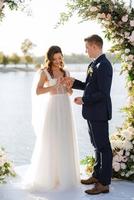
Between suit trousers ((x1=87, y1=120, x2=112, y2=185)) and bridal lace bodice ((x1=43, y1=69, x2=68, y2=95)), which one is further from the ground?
bridal lace bodice ((x1=43, y1=69, x2=68, y2=95))

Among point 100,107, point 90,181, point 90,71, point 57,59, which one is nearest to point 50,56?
point 57,59

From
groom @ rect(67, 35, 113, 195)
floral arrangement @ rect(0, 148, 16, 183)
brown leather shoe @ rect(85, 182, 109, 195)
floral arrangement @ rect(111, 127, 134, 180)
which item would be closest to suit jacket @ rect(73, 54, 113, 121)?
groom @ rect(67, 35, 113, 195)

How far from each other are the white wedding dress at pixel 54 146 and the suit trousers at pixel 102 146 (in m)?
0.33

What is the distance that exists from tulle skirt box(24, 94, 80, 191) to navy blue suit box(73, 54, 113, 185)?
0.32 meters

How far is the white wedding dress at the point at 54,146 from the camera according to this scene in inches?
242

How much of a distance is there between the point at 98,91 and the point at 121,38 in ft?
3.76

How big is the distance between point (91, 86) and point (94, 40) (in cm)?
49

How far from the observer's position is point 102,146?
5.94 meters

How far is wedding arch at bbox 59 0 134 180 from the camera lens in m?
6.56

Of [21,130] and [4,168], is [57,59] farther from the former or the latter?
[21,130]

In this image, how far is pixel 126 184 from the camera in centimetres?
654

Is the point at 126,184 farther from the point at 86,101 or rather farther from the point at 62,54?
the point at 62,54

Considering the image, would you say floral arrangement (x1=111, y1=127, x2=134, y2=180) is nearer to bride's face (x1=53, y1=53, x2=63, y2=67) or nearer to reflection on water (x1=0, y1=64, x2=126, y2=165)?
reflection on water (x1=0, y1=64, x2=126, y2=165)

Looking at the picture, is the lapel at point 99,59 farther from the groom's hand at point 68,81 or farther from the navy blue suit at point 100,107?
the groom's hand at point 68,81
